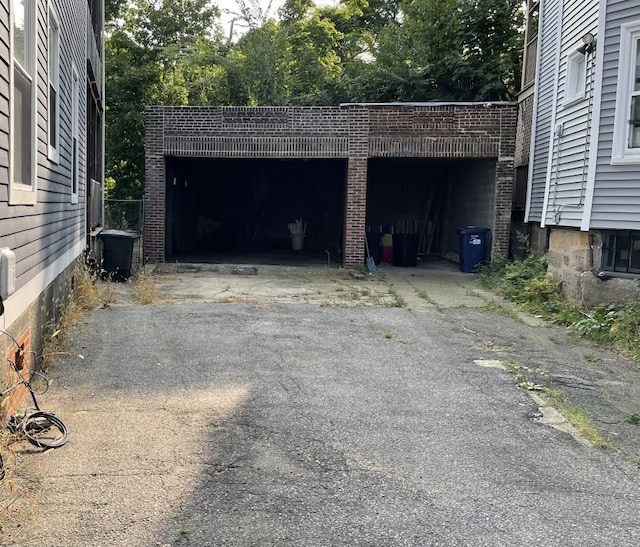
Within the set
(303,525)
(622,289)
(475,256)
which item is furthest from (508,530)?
(475,256)

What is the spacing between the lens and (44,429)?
4254 millimetres

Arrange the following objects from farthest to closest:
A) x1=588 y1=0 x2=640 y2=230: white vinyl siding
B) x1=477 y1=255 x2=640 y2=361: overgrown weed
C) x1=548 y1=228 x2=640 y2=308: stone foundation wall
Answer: x1=548 y1=228 x2=640 y2=308: stone foundation wall
x1=588 y1=0 x2=640 y2=230: white vinyl siding
x1=477 y1=255 x2=640 y2=361: overgrown weed

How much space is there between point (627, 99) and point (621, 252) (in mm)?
2091

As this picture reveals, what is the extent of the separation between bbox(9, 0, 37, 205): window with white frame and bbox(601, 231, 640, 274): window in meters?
7.48

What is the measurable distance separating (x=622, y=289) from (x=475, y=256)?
648 cm

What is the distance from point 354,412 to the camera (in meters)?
4.98

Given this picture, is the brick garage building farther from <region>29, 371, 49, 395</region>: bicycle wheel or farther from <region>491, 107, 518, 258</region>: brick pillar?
<region>29, 371, 49, 395</region>: bicycle wheel

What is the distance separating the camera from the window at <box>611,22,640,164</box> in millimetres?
8719

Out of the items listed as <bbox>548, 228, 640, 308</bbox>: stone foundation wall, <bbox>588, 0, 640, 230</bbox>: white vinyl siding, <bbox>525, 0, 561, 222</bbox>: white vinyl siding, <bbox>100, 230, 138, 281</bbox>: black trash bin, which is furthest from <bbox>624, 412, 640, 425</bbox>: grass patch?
<bbox>100, 230, 138, 281</bbox>: black trash bin

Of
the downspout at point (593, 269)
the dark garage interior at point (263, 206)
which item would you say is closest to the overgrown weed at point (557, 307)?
the downspout at point (593, 269)

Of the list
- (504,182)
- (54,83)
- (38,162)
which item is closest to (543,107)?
(504,182)

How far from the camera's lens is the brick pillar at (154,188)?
51.0 ft

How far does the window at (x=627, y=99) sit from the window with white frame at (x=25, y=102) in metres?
7.28

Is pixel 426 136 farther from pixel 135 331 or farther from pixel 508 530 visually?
pixel 508 530
